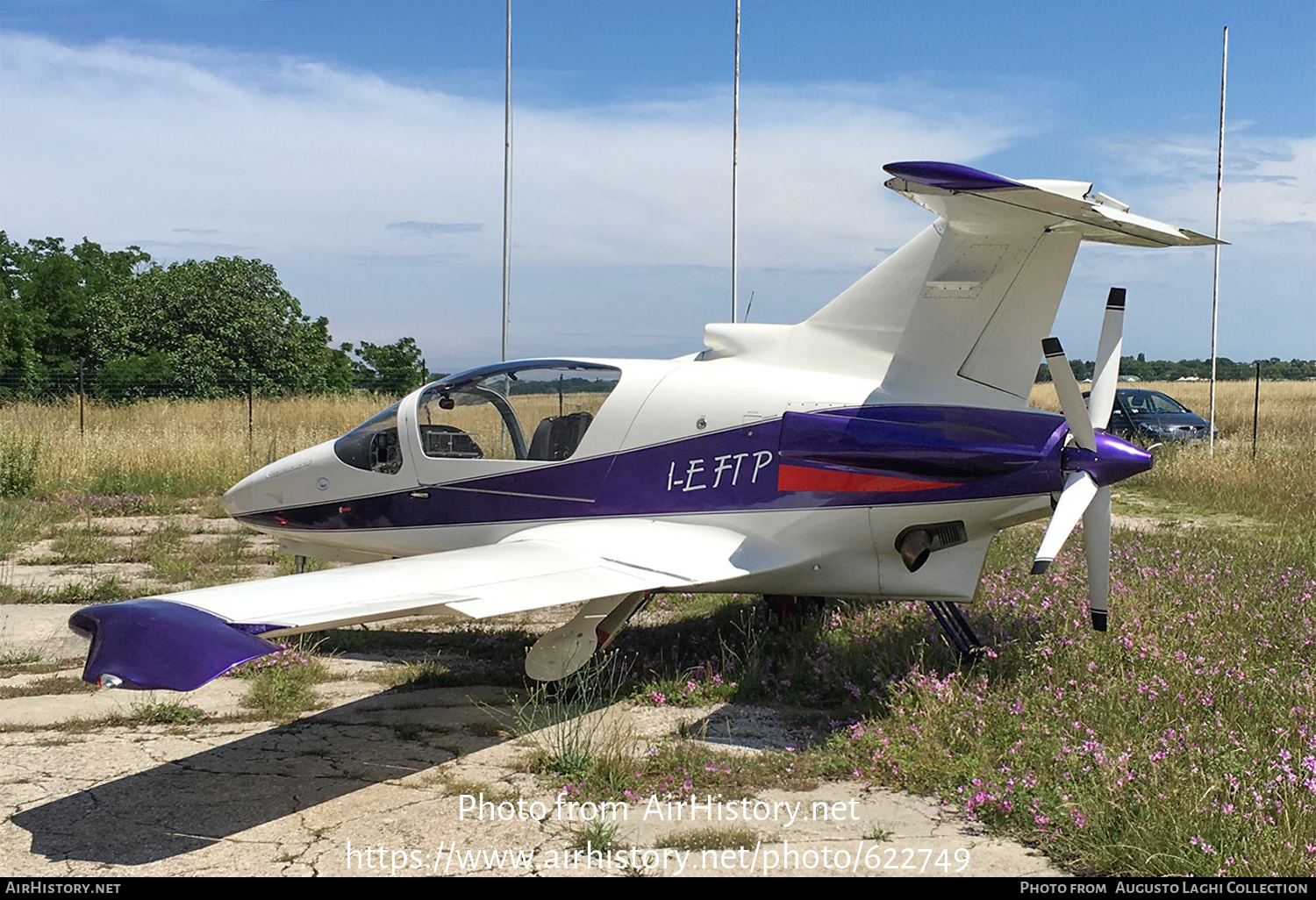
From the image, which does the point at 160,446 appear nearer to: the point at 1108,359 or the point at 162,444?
the point at 162,444

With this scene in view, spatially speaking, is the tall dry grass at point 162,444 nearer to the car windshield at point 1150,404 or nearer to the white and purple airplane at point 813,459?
the white and purple airplane at point 813,459

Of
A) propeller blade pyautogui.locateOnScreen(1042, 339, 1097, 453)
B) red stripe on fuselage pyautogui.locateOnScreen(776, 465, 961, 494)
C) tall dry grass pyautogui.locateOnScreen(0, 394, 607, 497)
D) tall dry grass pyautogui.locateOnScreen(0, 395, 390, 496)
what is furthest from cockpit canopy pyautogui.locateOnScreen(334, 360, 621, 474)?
tall dry grass pyautogui.locateOnScreen(0, 395, 390, 496)

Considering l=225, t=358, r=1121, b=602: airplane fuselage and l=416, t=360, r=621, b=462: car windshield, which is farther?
l=416, t=360, r=621, b=462: car windshield

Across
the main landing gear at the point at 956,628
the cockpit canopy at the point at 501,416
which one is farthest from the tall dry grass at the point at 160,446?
the main landing gear at the point at 956,628

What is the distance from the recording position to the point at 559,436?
8008mm

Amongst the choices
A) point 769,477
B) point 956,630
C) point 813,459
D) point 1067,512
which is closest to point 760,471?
point 769,477

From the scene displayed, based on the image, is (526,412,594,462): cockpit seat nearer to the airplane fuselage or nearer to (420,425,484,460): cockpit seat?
the airplane fuselage

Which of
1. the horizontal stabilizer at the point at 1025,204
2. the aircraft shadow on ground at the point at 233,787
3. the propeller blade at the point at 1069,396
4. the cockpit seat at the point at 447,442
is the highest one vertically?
the horizontal stabilizer at the point at 1025,204

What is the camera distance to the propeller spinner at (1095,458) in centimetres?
614

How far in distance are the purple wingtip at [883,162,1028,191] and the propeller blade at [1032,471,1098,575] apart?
1185mm

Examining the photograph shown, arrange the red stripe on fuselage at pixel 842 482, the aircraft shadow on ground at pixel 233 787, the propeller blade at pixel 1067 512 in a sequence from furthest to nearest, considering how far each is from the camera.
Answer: the red stripe on fuselage at pixel 842 482 < the propeller blade at pixel 1067 512 < the aircraft shadow on ground at pixel 233 787

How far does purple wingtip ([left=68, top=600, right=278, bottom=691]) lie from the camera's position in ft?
14.4

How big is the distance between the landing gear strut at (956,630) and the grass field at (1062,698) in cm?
11

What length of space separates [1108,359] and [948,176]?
183 cm
